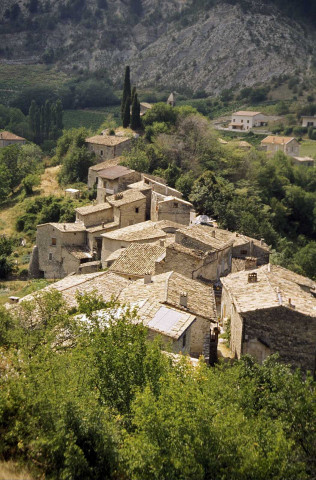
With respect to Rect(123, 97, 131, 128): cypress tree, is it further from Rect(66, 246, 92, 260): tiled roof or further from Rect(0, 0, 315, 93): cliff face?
Rect(0, 0, 315, 93): cliff face

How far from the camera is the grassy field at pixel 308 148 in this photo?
8512 cm

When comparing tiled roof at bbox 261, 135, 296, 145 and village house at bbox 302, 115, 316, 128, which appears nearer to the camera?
tiled roof at bbox 261, 135, 296, 145

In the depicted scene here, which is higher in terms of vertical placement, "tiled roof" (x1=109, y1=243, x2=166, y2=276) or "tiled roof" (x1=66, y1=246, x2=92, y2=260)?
"tiled roof" (x1=109, y1=243, x2=166, y2=276)

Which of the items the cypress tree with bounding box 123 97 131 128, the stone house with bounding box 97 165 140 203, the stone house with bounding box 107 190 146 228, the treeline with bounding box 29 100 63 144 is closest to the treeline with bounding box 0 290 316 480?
the stone house with bounding box 107 190 146 228

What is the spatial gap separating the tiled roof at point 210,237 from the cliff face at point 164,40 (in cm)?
10382

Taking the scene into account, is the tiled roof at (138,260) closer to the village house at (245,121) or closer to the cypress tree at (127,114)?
the cypress tree at (127,114)

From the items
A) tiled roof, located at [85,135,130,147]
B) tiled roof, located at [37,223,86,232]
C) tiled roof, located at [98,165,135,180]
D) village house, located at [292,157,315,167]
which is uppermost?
tiled roof, located at [85,135,130,147]

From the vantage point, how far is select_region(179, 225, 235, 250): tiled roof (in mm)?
28484

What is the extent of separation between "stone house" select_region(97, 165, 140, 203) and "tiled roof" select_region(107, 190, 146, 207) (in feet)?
6.74

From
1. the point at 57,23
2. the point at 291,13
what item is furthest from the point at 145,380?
the point at 57,23

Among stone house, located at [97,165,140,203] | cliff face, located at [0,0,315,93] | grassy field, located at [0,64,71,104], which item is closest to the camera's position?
stone house, located at [97,165,140,203]

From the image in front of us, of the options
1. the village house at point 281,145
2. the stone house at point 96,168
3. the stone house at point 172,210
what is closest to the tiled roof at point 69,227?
the stone house at point 172,210

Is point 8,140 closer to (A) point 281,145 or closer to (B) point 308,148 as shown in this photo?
(A) point 281,145

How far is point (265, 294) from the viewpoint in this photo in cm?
2012
